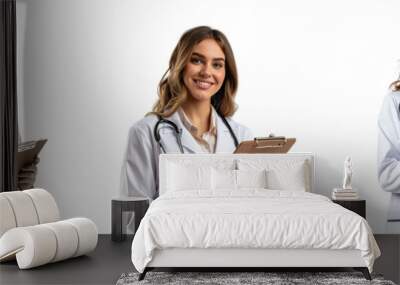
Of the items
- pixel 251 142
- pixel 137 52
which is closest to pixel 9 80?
pixel 137 52

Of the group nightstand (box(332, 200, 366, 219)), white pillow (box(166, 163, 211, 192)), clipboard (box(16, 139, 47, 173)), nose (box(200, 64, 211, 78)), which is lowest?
nightstand (box(332, 200, 366, 219))

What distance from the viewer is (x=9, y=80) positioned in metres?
6.89

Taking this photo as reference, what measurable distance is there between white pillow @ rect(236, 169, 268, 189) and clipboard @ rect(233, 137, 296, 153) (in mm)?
623

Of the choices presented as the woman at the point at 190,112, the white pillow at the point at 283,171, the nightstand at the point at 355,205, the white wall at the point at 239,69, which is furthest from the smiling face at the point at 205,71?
the nightstand at the point at 355,205

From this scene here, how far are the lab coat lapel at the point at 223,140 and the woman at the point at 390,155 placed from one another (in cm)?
160

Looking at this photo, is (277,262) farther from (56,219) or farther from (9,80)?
(9,80)

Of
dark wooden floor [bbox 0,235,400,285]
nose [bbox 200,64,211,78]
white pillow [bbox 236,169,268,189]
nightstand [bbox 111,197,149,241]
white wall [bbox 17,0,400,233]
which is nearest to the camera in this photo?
dark wooden floor [bbox 0,235,400,285]

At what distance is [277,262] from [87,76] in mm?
3295

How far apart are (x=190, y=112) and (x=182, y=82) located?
1.07ft

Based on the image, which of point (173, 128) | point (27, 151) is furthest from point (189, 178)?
point (27, 151)

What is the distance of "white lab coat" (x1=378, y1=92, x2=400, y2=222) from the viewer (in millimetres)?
7359

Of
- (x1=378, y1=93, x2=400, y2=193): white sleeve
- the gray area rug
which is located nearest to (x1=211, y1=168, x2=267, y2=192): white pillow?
the gray area rug

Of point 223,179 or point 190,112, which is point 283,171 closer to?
point 223,179

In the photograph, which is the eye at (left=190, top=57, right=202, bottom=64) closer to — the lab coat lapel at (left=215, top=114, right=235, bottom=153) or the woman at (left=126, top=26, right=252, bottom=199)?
the woman at (left=126, top=26, right=252, bottom=199)
